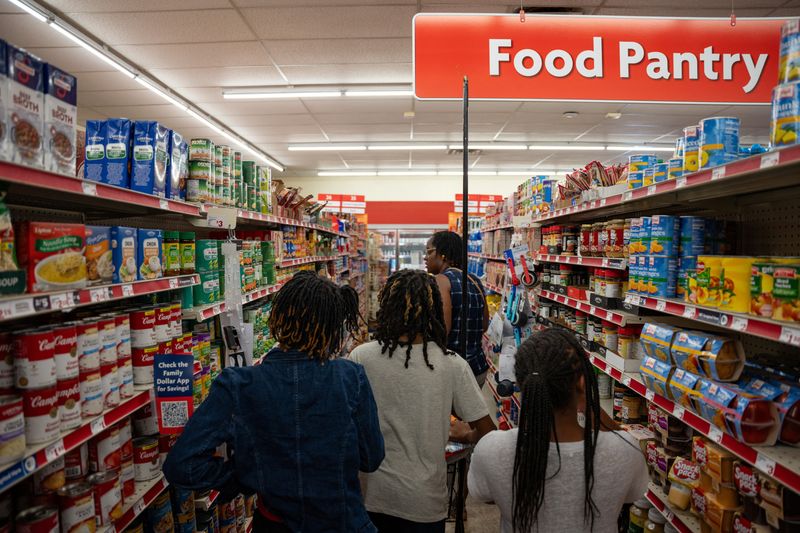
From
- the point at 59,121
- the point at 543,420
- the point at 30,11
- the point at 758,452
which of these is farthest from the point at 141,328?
the point at 30,11

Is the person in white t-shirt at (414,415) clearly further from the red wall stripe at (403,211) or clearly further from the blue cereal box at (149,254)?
the red wall stripe at (403,211)

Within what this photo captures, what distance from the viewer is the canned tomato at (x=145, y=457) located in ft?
6.57

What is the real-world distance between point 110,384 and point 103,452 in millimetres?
256

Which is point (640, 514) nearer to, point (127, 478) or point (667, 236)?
point (667, 236)

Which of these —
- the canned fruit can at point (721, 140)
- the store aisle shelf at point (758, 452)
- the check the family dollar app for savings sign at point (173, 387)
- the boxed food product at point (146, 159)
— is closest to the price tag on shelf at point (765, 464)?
the store aisle shelf at point (758, 452)

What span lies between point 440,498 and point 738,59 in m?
2.69

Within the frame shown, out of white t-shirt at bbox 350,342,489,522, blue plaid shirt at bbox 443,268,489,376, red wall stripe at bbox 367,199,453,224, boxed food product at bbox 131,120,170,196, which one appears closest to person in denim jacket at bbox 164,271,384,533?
white t-shirt at bbox 350,342,489,522

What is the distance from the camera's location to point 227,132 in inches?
404

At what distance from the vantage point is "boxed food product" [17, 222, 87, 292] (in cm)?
139

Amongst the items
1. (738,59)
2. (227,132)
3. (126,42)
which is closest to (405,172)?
(227,132)

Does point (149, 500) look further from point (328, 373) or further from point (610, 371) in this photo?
point (610, 371)

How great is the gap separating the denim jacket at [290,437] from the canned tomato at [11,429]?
421 millimetres

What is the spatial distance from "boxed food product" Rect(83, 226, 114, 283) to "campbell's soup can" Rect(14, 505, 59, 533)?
720 mm

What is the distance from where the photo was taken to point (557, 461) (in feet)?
4.72
